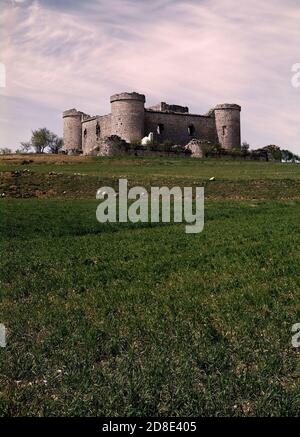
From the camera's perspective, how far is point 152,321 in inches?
322

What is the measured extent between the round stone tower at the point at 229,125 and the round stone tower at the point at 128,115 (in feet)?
39.9

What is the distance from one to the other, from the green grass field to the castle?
52.0 meters

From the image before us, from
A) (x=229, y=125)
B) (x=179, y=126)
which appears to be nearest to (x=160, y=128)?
(x=179, y=126)

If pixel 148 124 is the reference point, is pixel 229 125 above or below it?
above

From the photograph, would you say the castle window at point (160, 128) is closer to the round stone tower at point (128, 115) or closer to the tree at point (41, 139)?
the round stone tower at point (128, 115)

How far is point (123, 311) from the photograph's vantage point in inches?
348

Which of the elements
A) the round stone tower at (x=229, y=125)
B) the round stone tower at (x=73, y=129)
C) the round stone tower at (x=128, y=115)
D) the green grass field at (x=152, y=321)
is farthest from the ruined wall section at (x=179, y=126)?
the green grass field at (x=152, y=321)

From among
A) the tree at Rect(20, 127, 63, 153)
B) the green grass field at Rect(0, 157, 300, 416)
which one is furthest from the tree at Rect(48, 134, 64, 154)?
the green grass field at Rect(0, 157, 300, 416)

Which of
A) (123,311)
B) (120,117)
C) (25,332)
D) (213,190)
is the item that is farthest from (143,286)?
(120,117)

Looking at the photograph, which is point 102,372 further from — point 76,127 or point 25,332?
point 76,127

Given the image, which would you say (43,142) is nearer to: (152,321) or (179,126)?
(179,126)

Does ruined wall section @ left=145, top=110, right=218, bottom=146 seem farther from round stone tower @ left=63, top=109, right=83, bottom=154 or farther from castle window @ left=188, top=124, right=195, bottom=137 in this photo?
round stone tower @ left=63, top=109, right=83, bottom=154

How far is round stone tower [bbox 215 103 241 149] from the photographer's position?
7425cm

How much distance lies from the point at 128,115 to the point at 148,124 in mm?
4043
